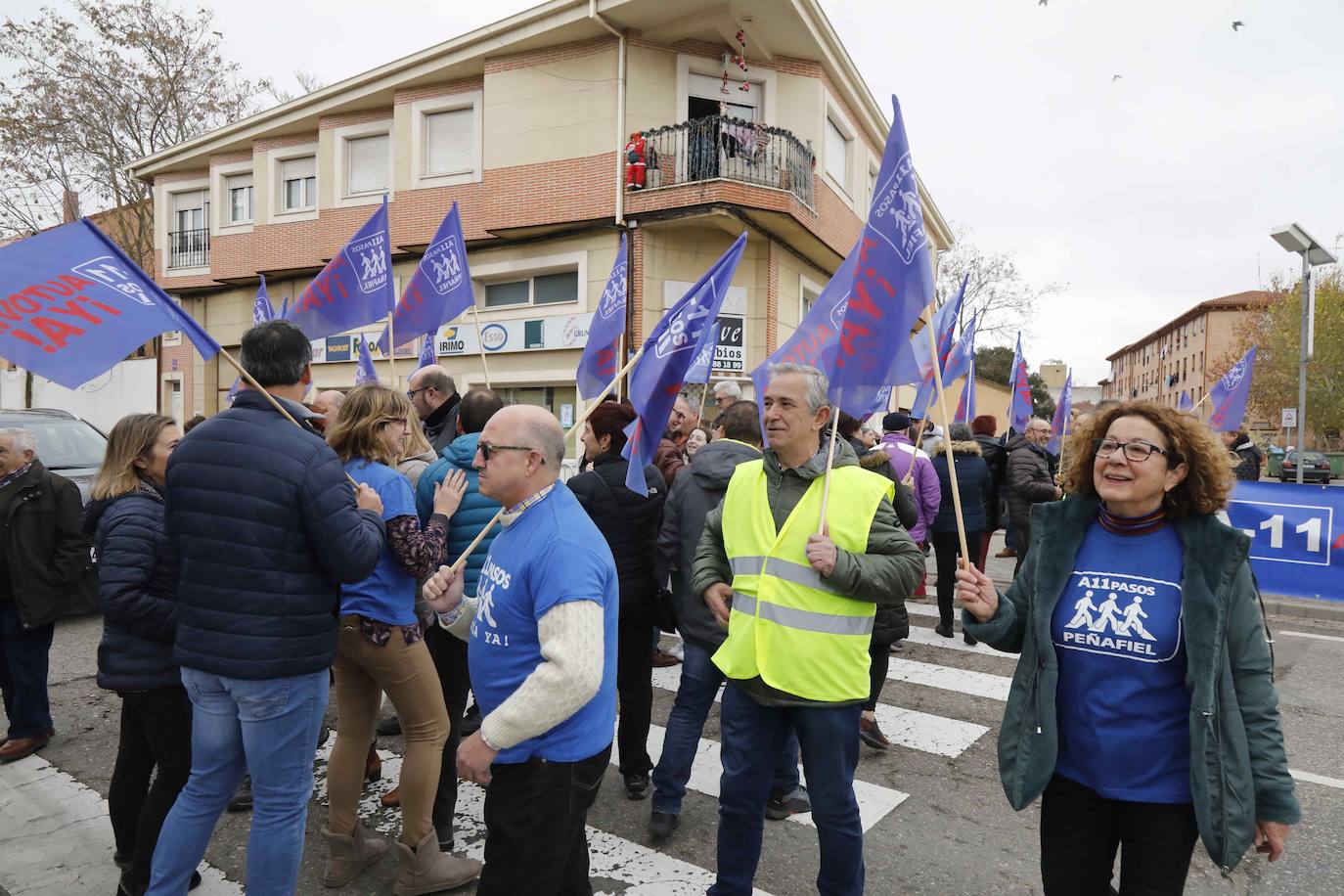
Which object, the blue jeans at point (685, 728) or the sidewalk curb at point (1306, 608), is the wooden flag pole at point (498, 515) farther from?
the sidewalk curb at point (1306, 608)

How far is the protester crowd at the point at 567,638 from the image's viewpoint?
84.6 inches

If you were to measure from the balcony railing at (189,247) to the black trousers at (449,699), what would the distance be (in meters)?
23.2

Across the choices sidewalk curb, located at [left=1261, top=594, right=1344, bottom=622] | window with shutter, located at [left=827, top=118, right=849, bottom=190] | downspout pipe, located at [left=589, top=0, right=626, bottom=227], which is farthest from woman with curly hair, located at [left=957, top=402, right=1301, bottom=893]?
window with shutter, located at [left=827, top=118, right=849, bottom=190]

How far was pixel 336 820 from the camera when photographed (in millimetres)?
3277

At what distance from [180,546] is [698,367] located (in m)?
4.86

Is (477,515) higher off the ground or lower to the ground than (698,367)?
lower

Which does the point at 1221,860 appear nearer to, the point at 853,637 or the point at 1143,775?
the point at 1143,775

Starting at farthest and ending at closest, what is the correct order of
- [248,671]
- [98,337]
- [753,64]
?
[753,64]
[98,337]
[248,671]

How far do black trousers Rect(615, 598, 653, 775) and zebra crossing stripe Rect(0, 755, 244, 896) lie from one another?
1.78 meters

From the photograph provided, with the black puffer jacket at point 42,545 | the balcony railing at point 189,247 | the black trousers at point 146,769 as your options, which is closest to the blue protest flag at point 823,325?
the black trousers at point 146,769

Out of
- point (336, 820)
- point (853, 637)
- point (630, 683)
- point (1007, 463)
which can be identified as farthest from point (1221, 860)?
point (1007, 463)

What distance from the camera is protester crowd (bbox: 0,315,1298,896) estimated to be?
2.15 meters

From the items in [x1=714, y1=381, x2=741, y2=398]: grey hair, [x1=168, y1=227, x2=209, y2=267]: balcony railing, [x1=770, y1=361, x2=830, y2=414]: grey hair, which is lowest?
[x1=770, y1=361, x2=830, y2=414]: grey hair

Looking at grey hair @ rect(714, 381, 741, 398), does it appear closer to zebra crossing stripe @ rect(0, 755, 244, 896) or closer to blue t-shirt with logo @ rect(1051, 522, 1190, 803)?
blue t-shirt with logo @ rect(1051, 522, 1190, 803)
